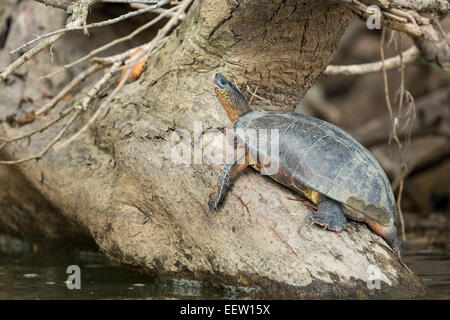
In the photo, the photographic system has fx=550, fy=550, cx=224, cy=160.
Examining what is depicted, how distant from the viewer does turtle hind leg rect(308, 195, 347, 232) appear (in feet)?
10.7

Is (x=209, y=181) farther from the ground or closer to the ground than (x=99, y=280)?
farther from the ground

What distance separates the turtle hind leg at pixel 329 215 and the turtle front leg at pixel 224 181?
21.6 inches

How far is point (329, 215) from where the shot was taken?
10.8 feet

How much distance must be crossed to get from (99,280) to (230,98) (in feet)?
5.45

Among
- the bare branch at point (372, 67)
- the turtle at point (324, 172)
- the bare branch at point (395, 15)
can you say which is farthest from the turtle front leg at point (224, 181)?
the bare branch at point (372, 67)

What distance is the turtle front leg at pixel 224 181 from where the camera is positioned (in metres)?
3.44

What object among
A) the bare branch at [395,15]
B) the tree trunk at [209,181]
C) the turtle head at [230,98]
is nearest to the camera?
the tree trunk at [209,181]

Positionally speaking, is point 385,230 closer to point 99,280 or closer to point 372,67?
point 99,280

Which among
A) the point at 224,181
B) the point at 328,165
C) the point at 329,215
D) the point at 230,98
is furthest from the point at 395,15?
the point at 224,181

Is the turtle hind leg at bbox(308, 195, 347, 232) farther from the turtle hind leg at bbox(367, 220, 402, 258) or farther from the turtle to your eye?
the turtle hind leg at bbox(367, 220, 402, 258)

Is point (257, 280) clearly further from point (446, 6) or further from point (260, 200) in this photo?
point (446, 6)

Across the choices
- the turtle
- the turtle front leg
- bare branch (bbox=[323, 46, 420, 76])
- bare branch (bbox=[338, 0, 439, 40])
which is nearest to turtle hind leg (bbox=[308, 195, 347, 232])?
the turtle

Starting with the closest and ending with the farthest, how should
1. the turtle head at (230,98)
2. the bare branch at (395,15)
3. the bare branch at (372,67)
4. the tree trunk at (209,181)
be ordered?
the tree trunk at (209,181)
the bare branch at (395,15)
the turtle head at (230,98)
the bare branch at (372,67)

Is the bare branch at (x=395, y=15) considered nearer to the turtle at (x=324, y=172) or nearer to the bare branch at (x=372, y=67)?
the turtle at (x=324, y=172)
